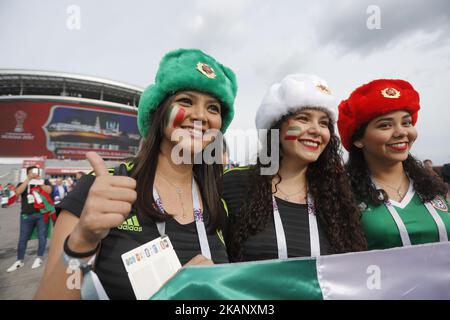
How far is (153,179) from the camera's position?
1.46 m

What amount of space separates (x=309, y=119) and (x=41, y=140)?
4048 centimetres

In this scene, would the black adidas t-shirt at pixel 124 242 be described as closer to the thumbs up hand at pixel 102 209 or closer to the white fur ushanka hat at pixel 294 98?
the thumbs up hand at pixel 102 209

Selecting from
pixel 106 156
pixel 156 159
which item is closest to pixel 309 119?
pixel 156 159

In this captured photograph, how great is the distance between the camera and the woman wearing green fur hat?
3.19ft

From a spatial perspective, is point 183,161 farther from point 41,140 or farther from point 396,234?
point 41,140

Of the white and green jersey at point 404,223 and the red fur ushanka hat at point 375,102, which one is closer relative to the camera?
the white and green jersey at point 404,223

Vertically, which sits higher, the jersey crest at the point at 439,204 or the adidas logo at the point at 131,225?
the adidas logo at the point at 131,225

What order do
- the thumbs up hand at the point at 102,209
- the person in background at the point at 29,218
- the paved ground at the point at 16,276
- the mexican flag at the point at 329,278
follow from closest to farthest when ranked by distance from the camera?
the thumbs up hand at the point at 102,209
the mexican flag at the point at 329,278
the paved ground at the point at 16,276
the person in background at the point at 29,218

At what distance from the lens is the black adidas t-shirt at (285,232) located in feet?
5.08

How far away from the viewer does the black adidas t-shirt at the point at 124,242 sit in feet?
3.59

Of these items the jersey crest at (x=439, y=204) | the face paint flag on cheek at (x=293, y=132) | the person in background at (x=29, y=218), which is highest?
the face paint flag on cheek at (x=293, y=132)

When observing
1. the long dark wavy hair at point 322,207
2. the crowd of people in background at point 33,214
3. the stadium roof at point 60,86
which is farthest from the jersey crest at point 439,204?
the stadium roof at point 60,86

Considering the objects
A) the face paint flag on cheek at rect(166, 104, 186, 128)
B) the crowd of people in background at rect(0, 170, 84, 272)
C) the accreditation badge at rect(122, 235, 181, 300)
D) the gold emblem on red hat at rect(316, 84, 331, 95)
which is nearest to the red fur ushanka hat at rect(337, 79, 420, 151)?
the gold emblem on red hat at rect(316, 84, 331, 95)

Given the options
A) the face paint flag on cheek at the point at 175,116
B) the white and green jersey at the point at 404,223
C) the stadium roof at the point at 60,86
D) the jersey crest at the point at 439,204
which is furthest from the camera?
the stadium roof at the point at 60,86
